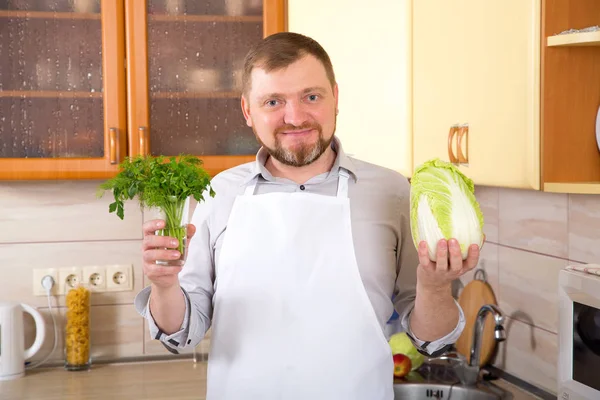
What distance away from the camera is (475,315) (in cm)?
265

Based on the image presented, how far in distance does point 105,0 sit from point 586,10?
1.51m

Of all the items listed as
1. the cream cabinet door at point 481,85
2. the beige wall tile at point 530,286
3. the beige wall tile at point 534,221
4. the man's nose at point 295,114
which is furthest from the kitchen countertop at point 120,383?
the man's nose at point 295,114

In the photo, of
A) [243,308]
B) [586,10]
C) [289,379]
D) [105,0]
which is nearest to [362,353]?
[289,379]

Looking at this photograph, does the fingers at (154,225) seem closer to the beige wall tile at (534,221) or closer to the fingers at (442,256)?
the fingers at (442,256)

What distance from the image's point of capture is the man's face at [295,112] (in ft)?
5.51

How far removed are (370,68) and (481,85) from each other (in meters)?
0.57

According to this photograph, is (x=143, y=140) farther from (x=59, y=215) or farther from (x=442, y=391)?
(x=442, y=391)

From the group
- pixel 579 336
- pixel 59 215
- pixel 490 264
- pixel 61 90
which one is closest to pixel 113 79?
pixel 61 90

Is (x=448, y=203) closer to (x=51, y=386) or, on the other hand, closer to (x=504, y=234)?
(x=504, y=234)

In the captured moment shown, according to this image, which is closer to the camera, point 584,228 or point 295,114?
point 295,114

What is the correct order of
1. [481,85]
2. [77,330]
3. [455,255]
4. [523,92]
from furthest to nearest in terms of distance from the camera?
[77,330], [481,85], [523,92], [455,255]

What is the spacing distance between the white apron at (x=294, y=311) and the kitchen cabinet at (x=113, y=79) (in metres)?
0.92

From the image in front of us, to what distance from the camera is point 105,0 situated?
257 centimetres

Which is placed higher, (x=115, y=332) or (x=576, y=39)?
(x=576, y=39)
